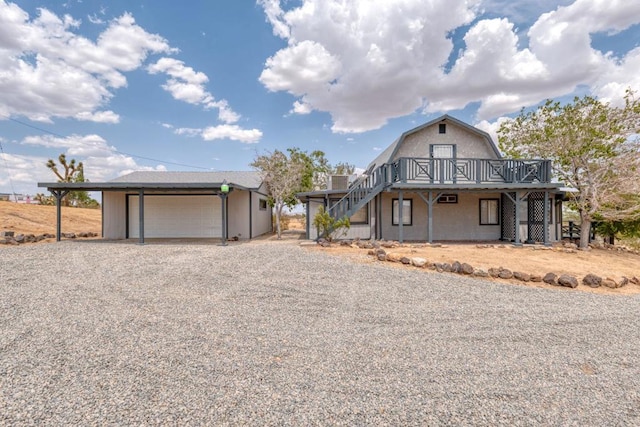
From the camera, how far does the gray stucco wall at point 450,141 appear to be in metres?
14.4

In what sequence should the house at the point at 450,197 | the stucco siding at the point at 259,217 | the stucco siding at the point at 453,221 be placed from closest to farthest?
the house at the point at 450,197 < the stucco siding at the point at 453,221 < the stucco siding at the point at 259,217

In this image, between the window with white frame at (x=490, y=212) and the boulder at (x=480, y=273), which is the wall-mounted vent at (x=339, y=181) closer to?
the window with white frame at (x=490, y=212)

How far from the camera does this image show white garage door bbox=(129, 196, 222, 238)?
15.3m

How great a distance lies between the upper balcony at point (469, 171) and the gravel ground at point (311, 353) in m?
7.26

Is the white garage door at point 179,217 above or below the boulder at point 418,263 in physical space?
above

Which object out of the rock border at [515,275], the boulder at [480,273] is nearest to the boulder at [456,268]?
the rock border at [515,275]

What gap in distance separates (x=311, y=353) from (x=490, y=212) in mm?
14128

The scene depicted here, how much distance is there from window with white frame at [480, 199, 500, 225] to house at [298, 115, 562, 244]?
5 cm

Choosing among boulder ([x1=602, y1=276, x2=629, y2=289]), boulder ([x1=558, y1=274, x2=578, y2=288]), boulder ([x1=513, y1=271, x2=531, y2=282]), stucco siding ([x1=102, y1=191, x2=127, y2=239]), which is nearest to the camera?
boulder ([x1=558, y1=274, x2=578, y2=288])

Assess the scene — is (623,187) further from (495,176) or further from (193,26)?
(193,26)

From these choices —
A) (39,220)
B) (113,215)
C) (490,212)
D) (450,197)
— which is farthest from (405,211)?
(39,220)

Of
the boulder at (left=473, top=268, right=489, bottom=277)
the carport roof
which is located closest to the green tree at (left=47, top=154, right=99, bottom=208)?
the carport roof

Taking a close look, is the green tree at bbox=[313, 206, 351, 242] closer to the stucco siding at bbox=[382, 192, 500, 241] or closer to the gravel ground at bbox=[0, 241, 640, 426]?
the stucco siding at bbox=[382, 192, 500, 241]

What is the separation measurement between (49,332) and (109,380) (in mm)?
1845
